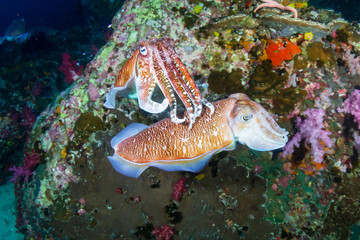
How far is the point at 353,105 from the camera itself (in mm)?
4113

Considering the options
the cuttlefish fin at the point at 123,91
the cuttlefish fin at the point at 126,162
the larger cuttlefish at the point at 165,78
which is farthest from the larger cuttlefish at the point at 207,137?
the cuttlefish fin at the point at 123,91

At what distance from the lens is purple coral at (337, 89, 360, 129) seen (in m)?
4.06

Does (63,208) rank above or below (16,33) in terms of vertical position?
below

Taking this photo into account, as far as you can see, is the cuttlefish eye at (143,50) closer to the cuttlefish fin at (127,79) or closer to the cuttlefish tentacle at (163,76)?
the cuttlefish tentacle at (163,76)

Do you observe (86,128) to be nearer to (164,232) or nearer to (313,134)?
(164,232)

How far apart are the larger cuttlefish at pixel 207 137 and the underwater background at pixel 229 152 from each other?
805 mm

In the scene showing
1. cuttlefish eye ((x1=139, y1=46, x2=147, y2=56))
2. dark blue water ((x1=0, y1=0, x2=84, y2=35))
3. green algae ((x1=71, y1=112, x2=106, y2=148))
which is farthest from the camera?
dark blue water ((x1=0, y1=0, x2=84, y2=35))

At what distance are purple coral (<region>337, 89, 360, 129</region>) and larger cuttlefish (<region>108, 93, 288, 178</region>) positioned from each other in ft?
6.53

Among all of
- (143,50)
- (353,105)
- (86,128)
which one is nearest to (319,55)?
(353,105)

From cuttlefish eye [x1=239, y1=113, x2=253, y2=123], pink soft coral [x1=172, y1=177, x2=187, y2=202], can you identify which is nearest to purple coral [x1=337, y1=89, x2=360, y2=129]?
cuttlefish eye [x1=239, y1=113, x2=253, y2=123]

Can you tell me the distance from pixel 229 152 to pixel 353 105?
2.83 meters

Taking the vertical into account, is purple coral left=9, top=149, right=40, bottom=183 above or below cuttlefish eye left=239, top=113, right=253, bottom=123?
below

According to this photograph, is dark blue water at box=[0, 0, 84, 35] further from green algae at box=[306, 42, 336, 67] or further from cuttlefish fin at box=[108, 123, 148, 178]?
green algae at box=[306, 42, 336, 67]

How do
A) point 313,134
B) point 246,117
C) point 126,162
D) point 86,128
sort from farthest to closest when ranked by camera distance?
point 86,128
point 313,134
point 126,162
point 246,117
